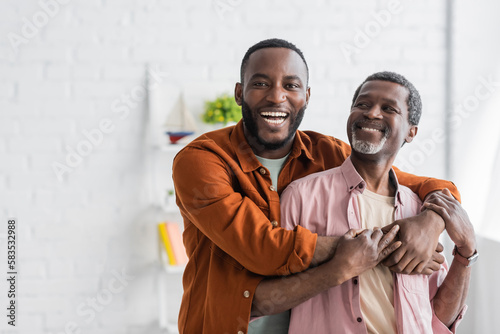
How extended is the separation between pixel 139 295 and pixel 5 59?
1.57m

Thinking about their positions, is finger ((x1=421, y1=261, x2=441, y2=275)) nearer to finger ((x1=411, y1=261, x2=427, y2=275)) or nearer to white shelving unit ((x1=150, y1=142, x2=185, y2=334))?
finger ((x1=411, y1=261, x2=427, y2=275))

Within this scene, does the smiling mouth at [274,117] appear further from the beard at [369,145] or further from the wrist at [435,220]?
the wrist at [435,220]

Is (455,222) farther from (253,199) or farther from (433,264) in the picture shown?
(253,199)

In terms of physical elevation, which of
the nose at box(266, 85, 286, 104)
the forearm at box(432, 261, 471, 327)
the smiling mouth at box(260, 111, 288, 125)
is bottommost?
the forearm at box(432, 261, 471, 327)

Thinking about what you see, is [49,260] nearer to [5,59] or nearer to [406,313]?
[5,59]

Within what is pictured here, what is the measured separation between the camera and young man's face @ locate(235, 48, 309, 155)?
5.49 ft

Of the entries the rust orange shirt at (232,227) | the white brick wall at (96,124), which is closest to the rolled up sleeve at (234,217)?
the rust orange shirt at (232,227)

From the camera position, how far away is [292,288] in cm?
145

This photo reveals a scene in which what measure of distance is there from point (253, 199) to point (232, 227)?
17 cm

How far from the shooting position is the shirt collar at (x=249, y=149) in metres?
1.66

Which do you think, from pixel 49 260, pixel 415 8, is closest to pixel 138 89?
pixel 49 260

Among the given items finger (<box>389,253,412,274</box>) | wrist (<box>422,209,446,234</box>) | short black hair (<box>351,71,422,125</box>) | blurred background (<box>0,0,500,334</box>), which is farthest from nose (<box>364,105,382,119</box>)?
blurred background (<box>0,0,500,334</box>)

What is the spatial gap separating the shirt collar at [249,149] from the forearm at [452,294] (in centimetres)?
58

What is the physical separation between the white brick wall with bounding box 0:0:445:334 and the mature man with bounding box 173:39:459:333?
1.36 metres
